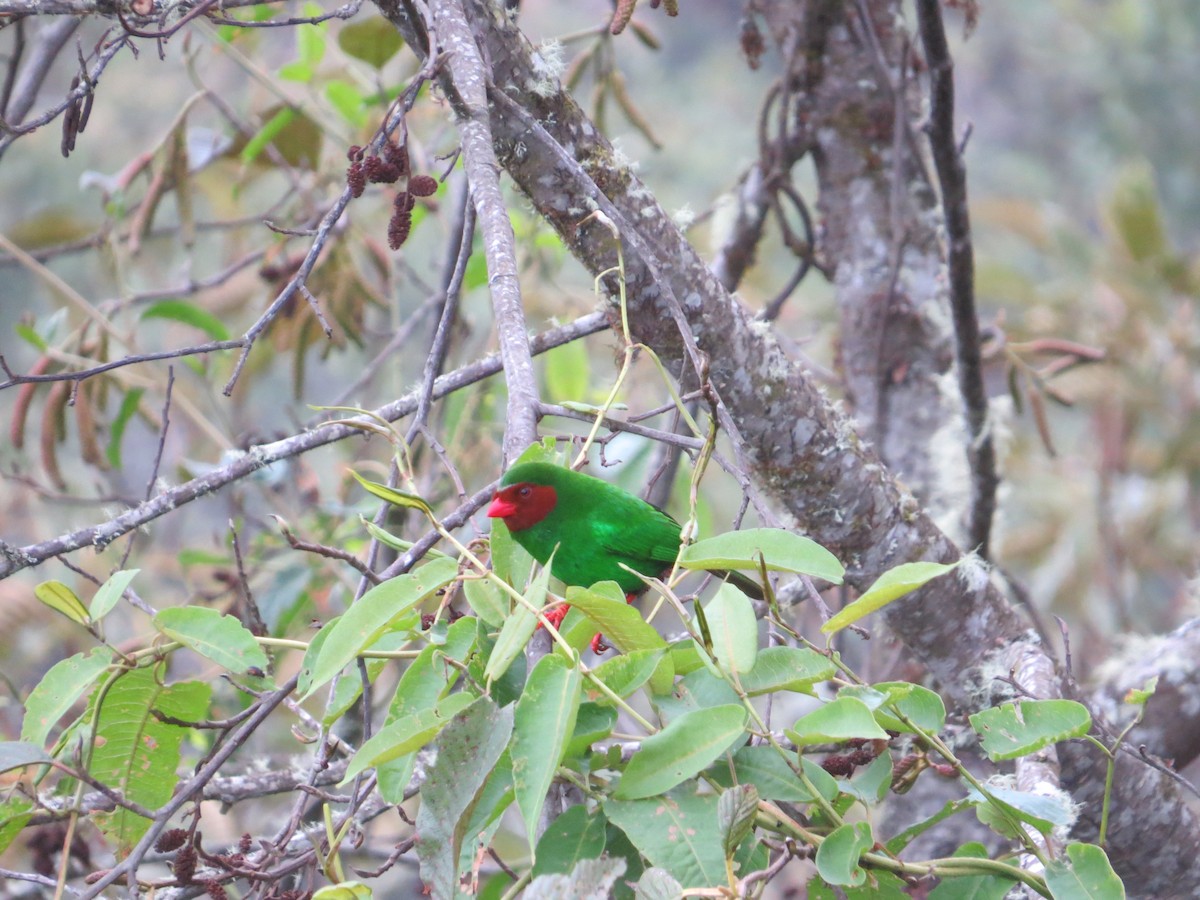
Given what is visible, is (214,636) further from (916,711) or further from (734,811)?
(916,711)

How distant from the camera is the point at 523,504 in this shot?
2.55m

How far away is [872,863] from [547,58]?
155 cm

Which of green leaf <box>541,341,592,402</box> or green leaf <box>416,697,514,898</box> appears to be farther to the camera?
green leaf <box>541,341,592,402</box>

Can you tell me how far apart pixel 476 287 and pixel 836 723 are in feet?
8.29

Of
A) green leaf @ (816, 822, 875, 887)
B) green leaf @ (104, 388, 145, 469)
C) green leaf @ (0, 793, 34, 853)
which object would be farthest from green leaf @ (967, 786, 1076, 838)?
green leaf @ (104, 388, 145, 469)

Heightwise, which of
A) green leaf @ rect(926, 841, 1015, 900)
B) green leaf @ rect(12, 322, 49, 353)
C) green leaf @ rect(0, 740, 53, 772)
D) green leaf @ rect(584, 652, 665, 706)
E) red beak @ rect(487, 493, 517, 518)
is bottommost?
green leaf @ rect(926, 841, 1015, 900)

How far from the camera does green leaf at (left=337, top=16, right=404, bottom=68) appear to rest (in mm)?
3584

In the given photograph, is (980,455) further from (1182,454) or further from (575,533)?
(1182,454)

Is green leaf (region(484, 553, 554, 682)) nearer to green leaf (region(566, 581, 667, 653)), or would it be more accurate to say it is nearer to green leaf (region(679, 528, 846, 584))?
green leaf (region(566, 581, 667, 653))

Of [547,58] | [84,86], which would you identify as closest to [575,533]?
[547,58]

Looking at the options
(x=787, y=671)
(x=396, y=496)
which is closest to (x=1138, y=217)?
(x=787, y=671)

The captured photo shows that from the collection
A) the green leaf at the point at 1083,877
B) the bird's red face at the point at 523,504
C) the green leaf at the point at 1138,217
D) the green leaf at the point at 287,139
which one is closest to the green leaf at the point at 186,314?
the green leaf at the point at 287,139

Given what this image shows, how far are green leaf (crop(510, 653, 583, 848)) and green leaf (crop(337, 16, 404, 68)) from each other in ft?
Result: 9.84

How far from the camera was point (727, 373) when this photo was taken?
7.07ft
